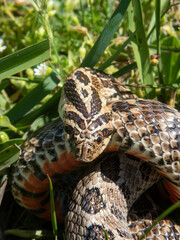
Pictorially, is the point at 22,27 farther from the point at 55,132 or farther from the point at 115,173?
the point at 115,173

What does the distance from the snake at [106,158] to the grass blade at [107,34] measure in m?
0.22

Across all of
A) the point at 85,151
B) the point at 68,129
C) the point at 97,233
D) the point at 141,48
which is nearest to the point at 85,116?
Result: the point at 68,129

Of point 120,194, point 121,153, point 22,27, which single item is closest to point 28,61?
point 121,153

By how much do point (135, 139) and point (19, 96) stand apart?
194 centimetres

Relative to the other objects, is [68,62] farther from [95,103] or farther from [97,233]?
[97,233]

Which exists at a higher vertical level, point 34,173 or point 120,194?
point 34,173

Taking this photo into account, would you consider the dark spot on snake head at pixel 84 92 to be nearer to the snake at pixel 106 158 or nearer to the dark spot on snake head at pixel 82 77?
the snake at pixel 106 158

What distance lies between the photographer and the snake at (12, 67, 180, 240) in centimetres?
256

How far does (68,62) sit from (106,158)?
1.42 meters

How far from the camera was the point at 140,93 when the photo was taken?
3494 mm

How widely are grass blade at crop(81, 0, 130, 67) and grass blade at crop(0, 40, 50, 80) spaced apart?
1.39 ft

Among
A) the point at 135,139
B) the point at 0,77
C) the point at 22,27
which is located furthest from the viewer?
the point at 22,27

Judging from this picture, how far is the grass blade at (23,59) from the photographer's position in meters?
3.04

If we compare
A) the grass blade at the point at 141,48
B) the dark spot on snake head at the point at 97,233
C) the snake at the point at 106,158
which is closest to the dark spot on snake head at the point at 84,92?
the snake at the point at 106,158
